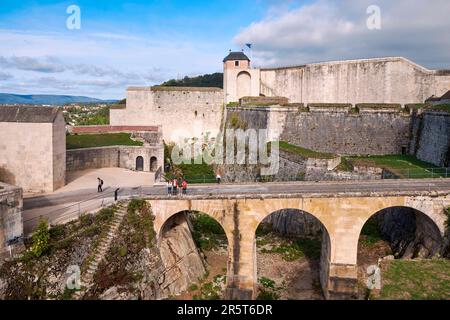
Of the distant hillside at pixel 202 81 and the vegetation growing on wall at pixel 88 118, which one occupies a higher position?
the distant hillside at pixel 202 81

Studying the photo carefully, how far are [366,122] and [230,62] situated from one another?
15.5m

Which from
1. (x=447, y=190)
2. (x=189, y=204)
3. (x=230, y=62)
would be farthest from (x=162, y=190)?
(x=230, y=62)

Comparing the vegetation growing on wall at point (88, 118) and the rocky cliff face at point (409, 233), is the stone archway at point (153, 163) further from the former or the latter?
the rocky cliff face at point (409, 233)

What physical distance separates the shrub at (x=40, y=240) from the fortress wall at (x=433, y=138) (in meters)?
19.9

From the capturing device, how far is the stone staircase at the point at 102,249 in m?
14.6

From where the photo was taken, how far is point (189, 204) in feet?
59.5

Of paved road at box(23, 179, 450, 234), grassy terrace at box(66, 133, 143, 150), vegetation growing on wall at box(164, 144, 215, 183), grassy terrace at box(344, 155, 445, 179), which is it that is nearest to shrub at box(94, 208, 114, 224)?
paved road at box(23, 179, 450, 234)

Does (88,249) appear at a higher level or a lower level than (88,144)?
lower

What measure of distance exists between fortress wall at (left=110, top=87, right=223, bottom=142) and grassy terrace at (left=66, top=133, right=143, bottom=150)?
5.26m

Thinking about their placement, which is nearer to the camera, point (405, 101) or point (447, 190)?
point (447, 190)

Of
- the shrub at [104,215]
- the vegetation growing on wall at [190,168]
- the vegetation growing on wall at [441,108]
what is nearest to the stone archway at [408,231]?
the vegetation growing on wall at [441,108]

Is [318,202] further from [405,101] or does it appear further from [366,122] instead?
[405,101]


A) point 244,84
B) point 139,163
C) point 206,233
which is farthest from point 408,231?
point 244,84

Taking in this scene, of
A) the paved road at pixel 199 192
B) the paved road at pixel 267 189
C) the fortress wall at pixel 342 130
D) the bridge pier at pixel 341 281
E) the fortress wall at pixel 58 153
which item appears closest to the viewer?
the paved road at pixel 199 192
